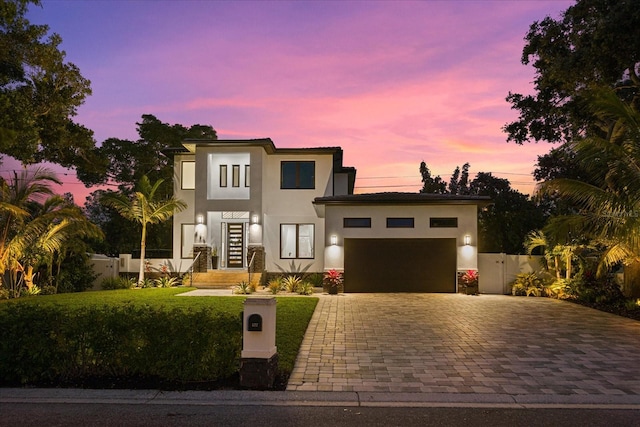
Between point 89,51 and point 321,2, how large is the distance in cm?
900

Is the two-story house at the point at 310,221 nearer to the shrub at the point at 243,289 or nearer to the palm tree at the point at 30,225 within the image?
the shrub at the point at 243,289

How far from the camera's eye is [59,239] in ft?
53.6

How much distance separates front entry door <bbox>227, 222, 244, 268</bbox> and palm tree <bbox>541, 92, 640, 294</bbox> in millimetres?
13513

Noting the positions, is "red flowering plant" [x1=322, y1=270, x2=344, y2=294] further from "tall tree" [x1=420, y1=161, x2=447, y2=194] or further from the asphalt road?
"tall tree" [x1=420, y1=161, x2=447, y2=194]

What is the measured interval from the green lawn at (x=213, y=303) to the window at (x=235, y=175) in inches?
216

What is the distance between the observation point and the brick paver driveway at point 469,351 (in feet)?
A: 20.4

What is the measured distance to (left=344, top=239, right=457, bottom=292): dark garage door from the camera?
18453mm

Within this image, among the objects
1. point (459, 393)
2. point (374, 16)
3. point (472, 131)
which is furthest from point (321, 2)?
point (472, 131)

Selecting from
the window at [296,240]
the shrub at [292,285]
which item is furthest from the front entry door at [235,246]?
the shrub at [292,285]

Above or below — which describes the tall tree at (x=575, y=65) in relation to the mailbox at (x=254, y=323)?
above

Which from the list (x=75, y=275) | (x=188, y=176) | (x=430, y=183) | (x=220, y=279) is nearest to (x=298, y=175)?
(x=188, y=176)

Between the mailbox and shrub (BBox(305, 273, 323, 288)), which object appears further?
shrub (BBox(305, 273, 323, 288))

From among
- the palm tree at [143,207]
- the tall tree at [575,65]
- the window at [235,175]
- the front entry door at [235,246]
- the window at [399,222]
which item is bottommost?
the front entry door at [235,246]

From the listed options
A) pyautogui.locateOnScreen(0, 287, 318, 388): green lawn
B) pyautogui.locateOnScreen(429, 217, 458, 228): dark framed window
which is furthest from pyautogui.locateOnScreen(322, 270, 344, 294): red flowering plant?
pyautogui.locateOnScreen(429, 217, 458, 228): dark framed window
